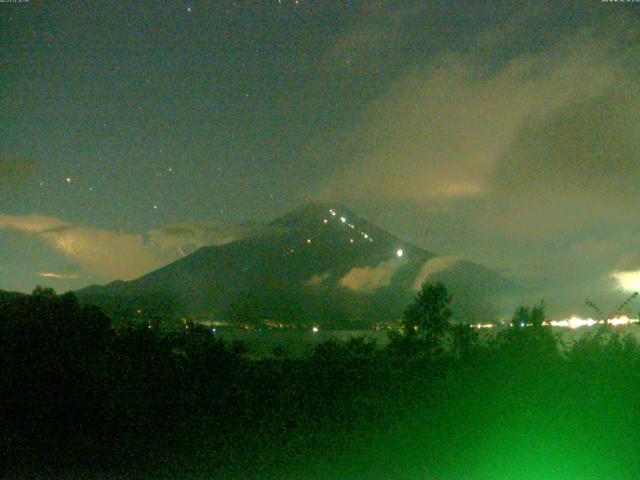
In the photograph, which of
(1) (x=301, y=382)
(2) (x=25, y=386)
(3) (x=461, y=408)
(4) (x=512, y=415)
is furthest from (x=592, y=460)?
(2) (x=25, y=386)

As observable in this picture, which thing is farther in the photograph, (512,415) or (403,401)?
(403,401)

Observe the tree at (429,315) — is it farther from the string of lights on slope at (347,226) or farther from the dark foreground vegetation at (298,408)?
the string of lights on slope at (347,226)

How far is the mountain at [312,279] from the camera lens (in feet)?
98.3

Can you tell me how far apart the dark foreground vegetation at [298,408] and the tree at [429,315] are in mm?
4027

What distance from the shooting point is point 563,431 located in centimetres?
860

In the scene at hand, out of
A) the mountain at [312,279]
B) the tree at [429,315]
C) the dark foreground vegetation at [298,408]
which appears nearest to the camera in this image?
the dark foreground vegetation at [298,408]

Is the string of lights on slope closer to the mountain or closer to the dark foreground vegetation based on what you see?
the mountain

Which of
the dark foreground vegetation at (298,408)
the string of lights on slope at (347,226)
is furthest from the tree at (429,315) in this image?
the string of lights on slope at (347,226)

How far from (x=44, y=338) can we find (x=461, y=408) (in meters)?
6.02

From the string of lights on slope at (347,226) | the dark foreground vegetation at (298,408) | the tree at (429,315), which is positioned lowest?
the dark foreground vegetation at (298,408)

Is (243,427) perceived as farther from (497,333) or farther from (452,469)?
(497,333)

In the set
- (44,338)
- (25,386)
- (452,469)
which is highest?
(44,338)

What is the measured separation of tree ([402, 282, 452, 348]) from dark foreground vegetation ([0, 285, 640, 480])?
4027 millimetres

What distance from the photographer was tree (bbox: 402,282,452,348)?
50.4 ft
